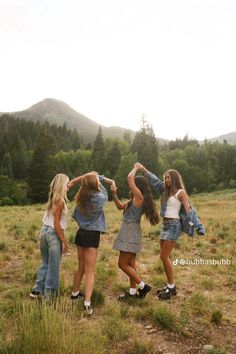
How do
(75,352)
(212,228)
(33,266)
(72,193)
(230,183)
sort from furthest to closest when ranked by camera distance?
1. (230,183)
2. (72,193)
3. (212,228)
4. (33,266)
5. (75,352)

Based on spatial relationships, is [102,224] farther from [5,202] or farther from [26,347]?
[5,202]

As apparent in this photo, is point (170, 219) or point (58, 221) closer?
point (58, 221)

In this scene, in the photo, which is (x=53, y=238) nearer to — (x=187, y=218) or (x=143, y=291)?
(x=143, y=291)

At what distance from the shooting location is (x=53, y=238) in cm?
639

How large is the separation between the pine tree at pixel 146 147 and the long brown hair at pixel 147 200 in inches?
2265

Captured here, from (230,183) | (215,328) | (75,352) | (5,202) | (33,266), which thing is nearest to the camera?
(75,352)

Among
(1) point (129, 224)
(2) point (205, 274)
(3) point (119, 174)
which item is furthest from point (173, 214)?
(3) point (119, 174)

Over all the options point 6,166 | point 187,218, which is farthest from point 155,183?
point 6,166

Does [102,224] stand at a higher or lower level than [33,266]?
higher

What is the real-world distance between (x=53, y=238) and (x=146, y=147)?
62.5 m

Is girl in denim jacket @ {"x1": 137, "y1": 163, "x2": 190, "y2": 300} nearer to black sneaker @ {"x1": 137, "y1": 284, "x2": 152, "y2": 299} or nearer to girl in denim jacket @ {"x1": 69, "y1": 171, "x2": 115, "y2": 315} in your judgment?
black sneaker @ {"x1": 137, "y1": 284, "x2": 152, "y2": 299}

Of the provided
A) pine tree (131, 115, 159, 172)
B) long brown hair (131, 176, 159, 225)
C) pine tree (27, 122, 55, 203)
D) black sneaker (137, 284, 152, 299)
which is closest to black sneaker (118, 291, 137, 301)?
black sneaker (137, 284, 152, 299)

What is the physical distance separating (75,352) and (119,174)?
193 ft

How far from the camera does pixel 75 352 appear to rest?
12.9 feet
